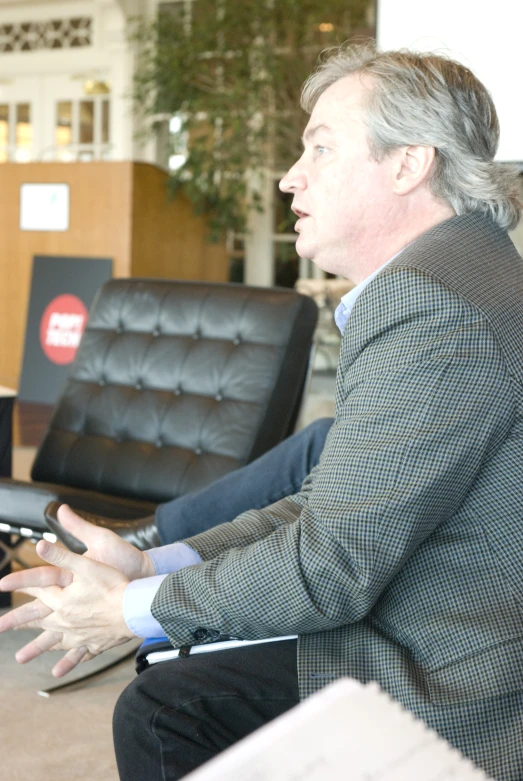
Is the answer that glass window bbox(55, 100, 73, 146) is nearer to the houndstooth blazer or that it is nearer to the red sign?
the red sign

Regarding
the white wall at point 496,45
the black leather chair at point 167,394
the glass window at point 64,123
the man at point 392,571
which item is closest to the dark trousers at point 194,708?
the man at point 392,571

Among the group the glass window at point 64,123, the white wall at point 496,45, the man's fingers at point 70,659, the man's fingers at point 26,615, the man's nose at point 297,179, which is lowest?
the man's fingers at point 70,659

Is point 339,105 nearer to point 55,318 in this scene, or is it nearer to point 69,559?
point 69,559

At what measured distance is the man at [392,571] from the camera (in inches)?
39.4

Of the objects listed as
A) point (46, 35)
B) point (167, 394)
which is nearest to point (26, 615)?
point (167, 394)

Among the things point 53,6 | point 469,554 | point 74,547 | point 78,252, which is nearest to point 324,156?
point 469,554

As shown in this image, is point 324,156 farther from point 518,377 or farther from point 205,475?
point 205,475

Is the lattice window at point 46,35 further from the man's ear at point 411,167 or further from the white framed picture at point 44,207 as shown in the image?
the man's ear at point 411,167

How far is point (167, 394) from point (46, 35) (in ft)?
27.4

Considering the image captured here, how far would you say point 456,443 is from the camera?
1.00 meters

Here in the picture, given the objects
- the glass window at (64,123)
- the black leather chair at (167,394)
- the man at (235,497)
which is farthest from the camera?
the glass window at (64,123)

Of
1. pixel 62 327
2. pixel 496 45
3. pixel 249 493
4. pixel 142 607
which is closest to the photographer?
pixel 142 607

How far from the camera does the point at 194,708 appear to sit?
1.10 meters

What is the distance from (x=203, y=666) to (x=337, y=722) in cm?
65
